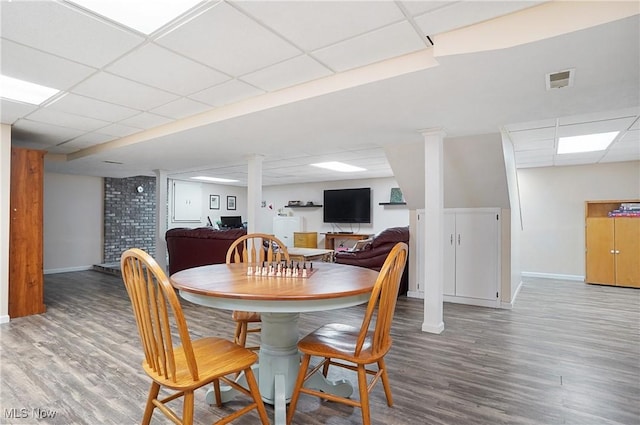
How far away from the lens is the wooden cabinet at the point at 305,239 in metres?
9.38

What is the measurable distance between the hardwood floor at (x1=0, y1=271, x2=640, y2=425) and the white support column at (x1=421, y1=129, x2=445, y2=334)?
0.21 metres

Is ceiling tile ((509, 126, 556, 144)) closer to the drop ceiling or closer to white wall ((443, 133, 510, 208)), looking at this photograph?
the drop ceiling

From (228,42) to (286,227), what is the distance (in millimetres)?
7721

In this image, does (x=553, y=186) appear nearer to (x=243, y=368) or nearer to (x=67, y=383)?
(x=243, y=368)

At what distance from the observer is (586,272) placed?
6.33m

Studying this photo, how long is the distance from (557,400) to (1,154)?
19.1ft

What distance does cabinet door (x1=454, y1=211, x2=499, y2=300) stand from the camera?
4.66m

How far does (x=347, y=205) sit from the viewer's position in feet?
29.6

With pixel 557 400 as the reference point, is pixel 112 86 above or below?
above

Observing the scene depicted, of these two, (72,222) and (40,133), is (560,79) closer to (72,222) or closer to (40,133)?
(40,133)

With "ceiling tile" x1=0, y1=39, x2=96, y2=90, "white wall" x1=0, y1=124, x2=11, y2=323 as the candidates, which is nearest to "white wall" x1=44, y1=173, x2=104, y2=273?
"white wall" x1=0, y1=124, x2=11, y2=323

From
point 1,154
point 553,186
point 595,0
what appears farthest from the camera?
point 553,186

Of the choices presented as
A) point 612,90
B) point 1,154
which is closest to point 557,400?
point 612,90

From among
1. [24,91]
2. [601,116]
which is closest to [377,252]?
[601,116]
